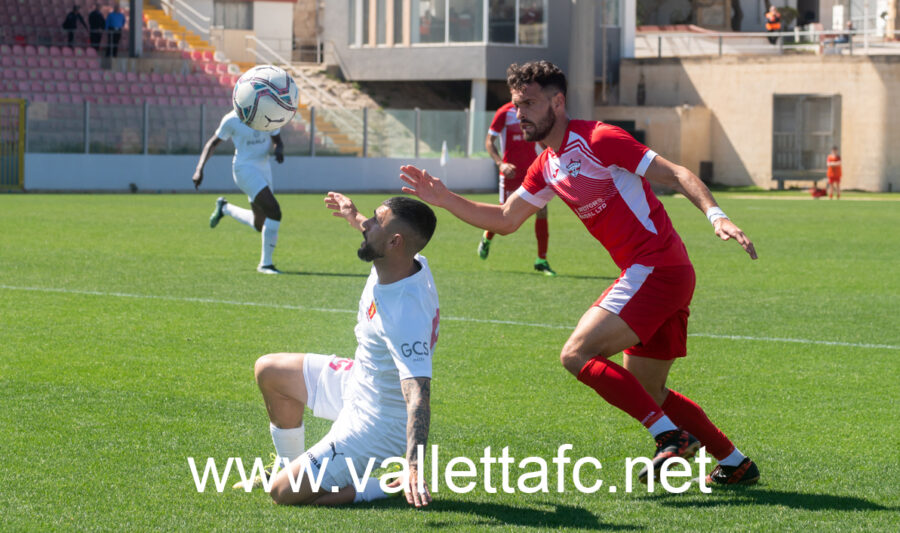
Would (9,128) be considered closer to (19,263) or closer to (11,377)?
(19,263)

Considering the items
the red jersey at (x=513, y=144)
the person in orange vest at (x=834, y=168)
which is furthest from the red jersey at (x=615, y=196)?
the person in orange vest at (x=834, y=168)

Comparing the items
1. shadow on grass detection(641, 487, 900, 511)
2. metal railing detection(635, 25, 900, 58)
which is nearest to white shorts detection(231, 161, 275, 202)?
shadow on grass detection(641, 487, 900, 511)

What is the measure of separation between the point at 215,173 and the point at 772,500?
96.0 feet

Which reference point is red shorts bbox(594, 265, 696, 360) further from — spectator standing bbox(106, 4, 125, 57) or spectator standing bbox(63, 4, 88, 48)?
spectator standing bbox(63, 4, 88, 48)

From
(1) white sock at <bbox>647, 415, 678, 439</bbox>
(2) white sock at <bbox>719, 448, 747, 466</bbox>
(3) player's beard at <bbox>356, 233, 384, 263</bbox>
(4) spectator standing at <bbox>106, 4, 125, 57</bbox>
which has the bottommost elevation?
(2) white sock at <bbox>719, 448, 747, 466</bbox>

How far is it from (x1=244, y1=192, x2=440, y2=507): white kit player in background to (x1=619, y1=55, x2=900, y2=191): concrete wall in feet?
122

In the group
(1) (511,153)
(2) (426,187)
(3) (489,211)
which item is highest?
(1) (511,153)

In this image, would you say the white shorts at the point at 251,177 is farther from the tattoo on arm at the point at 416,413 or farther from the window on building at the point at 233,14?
the window on building at the point at 233,14

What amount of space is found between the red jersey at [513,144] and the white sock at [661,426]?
945cm

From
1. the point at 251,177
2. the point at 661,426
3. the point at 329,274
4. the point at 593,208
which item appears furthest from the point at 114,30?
the point at 661,426

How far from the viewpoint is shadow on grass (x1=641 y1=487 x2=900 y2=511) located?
5.13m

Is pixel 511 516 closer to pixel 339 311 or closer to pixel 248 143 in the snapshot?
pixel 339 311

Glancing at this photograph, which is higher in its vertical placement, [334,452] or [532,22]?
[532,22]

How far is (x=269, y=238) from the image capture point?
13758mm
